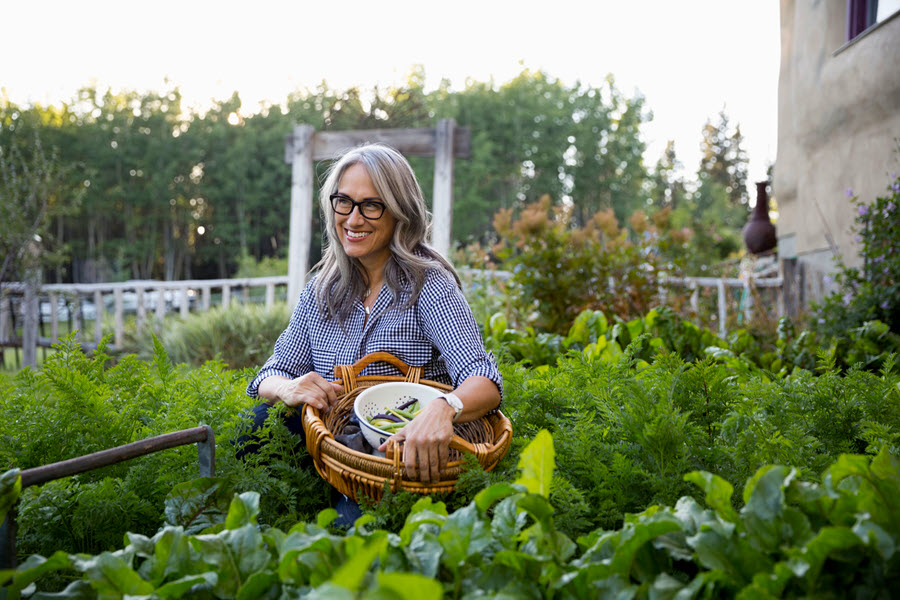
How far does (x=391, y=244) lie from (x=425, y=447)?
1060 millimetres

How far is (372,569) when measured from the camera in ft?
3.36

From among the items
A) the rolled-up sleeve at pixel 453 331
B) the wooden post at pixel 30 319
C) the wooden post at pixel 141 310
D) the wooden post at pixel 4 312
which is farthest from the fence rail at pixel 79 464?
the wooden post at pixel 4 312

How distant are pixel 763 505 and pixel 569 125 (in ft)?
142

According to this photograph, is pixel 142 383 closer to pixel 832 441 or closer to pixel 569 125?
pixel 832 441

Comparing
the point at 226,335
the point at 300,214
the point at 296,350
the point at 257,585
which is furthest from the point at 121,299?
the point at 257,585

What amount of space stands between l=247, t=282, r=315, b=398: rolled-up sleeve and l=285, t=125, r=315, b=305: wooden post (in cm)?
547

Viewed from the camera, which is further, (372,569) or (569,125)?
(569,125)

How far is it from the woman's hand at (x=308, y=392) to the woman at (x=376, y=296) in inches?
0.6

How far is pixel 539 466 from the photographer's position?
123 centimetres

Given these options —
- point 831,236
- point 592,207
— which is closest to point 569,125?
point 592,207

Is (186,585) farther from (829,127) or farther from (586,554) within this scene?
(829,127)

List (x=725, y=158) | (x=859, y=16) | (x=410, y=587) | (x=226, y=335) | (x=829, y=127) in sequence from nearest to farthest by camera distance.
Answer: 1. (x=410, y=587)
2. (x=859, y=16)
3. (x=829, y=127)
4. (x=226, y=335)
5. (x=725, y=158)

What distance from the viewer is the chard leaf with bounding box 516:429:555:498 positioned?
122 centimetres

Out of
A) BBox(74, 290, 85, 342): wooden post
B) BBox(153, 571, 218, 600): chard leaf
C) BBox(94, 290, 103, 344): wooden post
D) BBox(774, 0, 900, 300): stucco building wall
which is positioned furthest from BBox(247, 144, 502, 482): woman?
BBox(74, 290, 85, 342): wooden post
